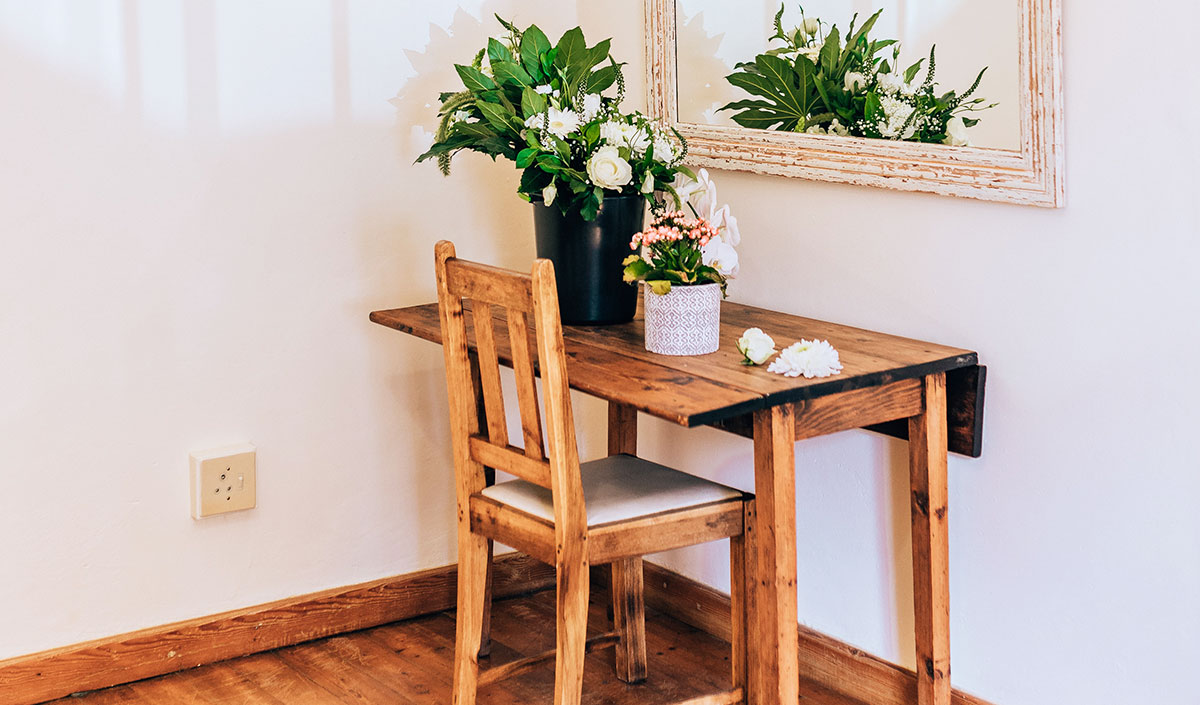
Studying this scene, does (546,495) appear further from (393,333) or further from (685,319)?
(393,333)

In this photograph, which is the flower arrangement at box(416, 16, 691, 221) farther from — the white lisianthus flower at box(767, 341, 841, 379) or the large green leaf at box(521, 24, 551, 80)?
the white lisianthus flower at box(767, 341, 841, 379)

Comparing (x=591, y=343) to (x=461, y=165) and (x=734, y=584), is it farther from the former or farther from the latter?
(x=461, y=165)

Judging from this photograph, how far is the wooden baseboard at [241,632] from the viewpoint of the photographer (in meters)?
2.21

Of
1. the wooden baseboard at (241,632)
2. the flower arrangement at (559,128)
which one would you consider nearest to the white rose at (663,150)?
the flower arrangement at (559,128)

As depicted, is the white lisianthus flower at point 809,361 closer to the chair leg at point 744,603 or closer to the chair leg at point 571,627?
the chair leg at point 744,603

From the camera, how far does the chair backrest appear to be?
5.58ft

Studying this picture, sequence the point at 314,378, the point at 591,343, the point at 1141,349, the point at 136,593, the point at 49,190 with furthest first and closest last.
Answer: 1. the point at 314,378
2. the point at 136,593
3. the point at 49,190
4. the point at 591,343
5. the point at 1141,349

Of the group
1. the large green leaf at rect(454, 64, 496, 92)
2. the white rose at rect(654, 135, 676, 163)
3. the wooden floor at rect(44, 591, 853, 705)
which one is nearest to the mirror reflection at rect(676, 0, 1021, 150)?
the white rose at rect(654, 135, 676, 163)

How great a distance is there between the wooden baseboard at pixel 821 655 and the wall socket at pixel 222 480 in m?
0.85

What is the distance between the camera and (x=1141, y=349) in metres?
1.70

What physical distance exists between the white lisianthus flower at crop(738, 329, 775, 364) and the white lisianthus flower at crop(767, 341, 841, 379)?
0.04 metres

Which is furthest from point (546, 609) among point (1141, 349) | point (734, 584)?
point (1141, 349)

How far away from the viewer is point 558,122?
77.9 inches

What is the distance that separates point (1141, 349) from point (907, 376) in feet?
1.03
